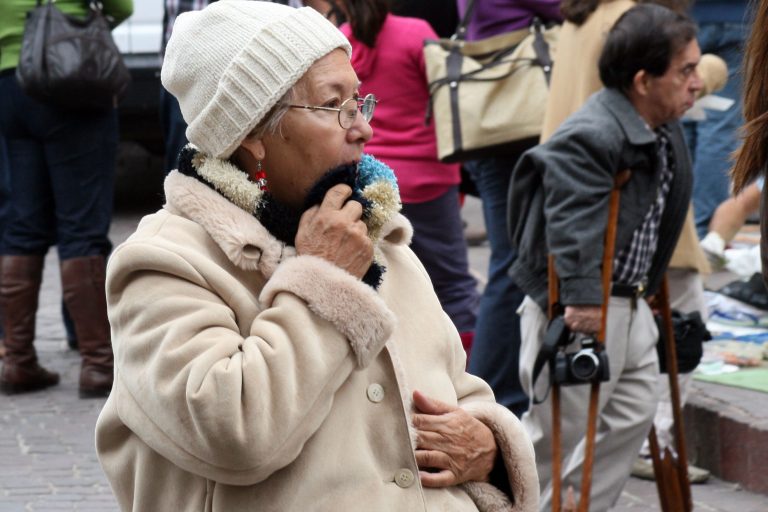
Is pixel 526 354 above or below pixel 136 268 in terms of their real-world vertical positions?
below

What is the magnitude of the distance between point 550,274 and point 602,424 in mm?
589

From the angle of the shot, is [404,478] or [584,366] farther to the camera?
[584,366]

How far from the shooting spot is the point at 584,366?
14.9 feet

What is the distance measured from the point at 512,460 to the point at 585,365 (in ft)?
6.05

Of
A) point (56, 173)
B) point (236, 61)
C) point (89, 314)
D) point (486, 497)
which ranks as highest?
point (236, 61)

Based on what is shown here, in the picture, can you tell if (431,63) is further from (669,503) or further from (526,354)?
(669,503)

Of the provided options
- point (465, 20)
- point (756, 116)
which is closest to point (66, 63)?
point (465, 20)

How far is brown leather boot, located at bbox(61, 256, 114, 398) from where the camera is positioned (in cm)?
646

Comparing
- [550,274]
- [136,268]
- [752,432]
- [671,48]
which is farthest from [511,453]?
[752,432]

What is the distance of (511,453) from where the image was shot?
8.96 ft

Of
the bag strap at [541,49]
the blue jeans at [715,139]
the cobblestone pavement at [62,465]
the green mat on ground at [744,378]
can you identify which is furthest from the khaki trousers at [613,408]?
the blue jeans at [715,139]

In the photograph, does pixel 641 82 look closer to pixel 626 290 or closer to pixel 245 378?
pixel 626 290

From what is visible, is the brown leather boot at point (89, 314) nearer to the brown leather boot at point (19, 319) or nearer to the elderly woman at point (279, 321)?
the brown leather boot at point (19, 319)

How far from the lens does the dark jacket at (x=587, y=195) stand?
4566 millimetres
